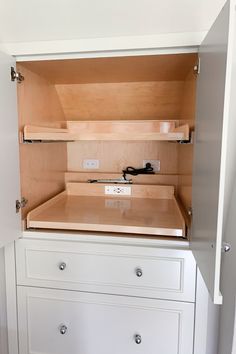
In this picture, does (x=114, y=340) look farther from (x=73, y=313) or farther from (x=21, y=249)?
(x=21, y=249)

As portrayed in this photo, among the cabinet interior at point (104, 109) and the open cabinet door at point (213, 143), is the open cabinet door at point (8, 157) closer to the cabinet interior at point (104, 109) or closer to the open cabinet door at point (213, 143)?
the cabinet interior at point (104, 109)

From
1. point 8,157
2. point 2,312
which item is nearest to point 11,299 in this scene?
point 2,312

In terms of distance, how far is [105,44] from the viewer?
101 centimetres

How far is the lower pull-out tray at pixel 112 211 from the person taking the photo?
43.9 inches

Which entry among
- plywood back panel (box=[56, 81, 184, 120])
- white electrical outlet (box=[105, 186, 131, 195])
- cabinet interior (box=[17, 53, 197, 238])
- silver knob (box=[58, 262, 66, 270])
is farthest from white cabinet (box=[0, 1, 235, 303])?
white electrical outlet (box=[105, 186, 131, 195])

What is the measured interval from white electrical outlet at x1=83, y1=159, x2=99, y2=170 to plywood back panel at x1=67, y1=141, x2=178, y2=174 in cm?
2

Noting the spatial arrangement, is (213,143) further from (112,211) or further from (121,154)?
(121,154)

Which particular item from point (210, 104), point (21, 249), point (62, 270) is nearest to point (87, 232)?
point (62, 270)

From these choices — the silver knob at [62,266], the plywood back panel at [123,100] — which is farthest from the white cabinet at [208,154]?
the plywood back panel at [123,100]

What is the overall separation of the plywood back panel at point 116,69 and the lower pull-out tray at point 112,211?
68cm

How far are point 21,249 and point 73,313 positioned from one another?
0.36 metres

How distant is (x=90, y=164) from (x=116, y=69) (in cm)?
76

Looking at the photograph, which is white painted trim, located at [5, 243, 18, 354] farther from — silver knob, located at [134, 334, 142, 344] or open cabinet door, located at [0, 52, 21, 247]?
silver knob, located at [134, 334, 142, 344]

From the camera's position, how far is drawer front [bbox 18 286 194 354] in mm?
1063
